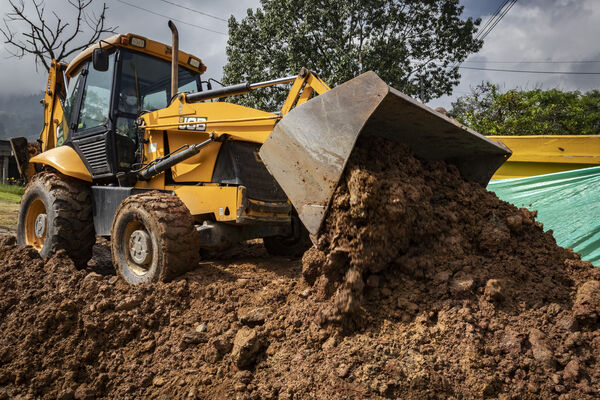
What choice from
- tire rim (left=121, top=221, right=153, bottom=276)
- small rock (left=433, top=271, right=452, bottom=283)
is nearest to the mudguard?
tire rim (left=121, top=221, right=153, bottom=276)

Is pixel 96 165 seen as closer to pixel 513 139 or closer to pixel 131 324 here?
pixel 131 324

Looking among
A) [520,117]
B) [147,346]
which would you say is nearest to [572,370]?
[147,346]

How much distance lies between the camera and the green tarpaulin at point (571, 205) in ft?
15.3

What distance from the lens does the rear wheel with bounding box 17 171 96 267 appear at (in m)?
4.72

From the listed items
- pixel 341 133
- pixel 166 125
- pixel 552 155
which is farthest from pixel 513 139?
pixel 166 125

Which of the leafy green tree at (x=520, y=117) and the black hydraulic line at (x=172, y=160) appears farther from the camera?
the leafy green tree at (x=520, y=117)

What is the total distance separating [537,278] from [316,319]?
4.80 ft

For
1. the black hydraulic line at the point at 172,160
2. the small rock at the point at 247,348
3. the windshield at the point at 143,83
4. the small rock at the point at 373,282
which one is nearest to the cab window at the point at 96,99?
the windshield at the point at 143,83

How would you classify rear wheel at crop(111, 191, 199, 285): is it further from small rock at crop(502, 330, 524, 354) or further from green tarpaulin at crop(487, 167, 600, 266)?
green tarpaulin at crop(487, 167, 600, 266)

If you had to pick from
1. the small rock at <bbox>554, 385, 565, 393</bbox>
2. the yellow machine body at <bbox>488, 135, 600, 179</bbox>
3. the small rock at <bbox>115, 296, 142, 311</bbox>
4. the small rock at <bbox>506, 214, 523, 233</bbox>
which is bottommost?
the small rock at <bbox>115, 296, 142, 311</bbox>

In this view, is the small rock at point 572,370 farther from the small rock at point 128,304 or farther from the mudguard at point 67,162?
the mudguard at point 67,162

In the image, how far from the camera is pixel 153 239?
3670 millimetres

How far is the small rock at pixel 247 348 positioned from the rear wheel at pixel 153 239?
4.20ft

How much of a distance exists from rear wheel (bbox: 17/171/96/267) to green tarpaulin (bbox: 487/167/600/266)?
5.34 m
